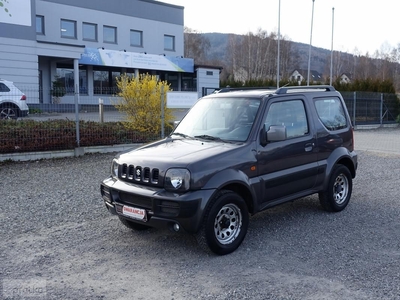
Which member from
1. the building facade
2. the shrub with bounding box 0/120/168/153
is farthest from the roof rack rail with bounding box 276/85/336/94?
the building facade

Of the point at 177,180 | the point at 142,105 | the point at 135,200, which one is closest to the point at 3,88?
the point at 142,105

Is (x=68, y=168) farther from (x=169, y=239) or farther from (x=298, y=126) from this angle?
(x=298, y=126)

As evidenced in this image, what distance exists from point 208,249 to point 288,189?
5.16ft

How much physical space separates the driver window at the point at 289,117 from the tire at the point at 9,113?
9.05m

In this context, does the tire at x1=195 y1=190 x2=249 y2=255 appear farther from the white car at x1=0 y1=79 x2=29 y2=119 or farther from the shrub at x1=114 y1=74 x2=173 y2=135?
the white car at x1=0 y1=79 x2=29 y2=119

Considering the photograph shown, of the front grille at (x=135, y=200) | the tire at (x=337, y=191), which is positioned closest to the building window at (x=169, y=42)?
the tire at (x=337, y=191)

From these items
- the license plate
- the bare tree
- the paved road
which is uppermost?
the bare tree

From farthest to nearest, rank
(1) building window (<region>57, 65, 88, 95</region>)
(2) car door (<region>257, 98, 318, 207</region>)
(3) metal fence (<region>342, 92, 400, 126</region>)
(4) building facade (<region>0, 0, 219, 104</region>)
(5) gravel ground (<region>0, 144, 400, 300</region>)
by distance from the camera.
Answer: (1) building window (<region>57, 65, 88, 95</region>) → (4) building facade (<region>0, 0, 219, 104</region>) → (3) metal fence (<region>342, 92, 400, 126</region>) → (2) car door (<region>257, 98, 318, 207</region>) → (5) gravel ground (<region>0, 144, 400, 300</region>)

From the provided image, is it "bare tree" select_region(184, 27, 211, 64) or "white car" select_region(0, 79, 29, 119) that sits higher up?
"bare tree" select_region(184, 27, 211, 64)

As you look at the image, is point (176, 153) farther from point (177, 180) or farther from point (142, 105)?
point (142, 105)

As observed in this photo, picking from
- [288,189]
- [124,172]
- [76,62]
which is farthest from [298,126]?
[76,62]

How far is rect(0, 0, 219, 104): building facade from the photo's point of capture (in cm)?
2661

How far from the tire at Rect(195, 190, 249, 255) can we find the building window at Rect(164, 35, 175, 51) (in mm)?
37103

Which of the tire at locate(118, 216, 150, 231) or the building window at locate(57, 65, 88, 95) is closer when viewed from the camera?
the tire at locate(118, 216, 150, 231)
